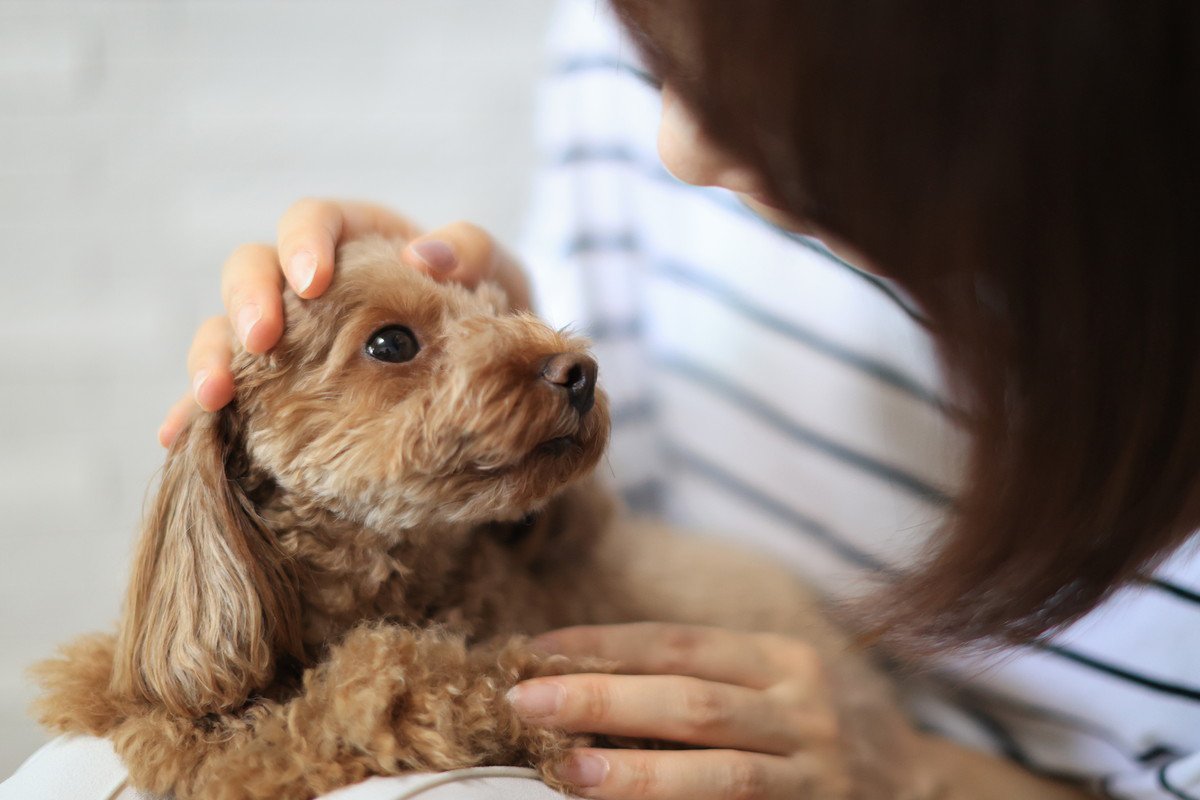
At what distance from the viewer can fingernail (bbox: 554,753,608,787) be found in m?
0.69

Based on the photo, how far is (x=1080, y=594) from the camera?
0.65 metres

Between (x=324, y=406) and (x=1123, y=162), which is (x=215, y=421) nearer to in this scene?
(x=324, y=406)

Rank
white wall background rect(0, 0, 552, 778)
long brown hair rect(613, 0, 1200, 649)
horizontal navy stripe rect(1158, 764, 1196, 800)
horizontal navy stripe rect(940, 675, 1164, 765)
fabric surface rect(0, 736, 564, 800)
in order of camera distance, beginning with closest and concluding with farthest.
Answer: long brown hair rect(613, 0, 1200, 649) < fabric surface rect(0, 736, 564, 800) < horizontal navy stripe rect(1158, 764, 1196, 800) < horizontal navy stripe rect(940, 675, 1164, 765) < white wall background rect(0, 0, 552, 778)

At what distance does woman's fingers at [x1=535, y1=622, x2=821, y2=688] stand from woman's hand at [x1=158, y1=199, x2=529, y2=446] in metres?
0.36

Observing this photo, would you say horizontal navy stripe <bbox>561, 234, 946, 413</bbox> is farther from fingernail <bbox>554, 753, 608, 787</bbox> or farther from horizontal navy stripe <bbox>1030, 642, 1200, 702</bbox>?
fingernail <bbox>554, 753, 608, 787</bbox>

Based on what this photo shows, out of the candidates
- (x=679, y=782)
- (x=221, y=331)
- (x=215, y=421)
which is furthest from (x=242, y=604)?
(x=679, y=782)

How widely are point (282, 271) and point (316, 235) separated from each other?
44 mm

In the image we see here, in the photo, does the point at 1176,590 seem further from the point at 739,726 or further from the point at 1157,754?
the point at 739,726

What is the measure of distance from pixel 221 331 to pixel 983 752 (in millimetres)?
953

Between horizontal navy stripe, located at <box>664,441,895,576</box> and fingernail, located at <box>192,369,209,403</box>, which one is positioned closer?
fingernail, located at <box>192,369,209,403</box>

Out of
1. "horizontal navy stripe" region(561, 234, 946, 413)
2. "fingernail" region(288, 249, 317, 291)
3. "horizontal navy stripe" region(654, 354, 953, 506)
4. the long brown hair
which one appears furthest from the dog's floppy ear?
"horizontal navy stripe" region(654, 354, 953, 506)

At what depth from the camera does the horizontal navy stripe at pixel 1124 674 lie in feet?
2.88

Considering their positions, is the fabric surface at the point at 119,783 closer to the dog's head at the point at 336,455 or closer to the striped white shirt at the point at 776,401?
the dog's head at the point at 336,455

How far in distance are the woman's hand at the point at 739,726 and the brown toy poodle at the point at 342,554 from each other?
0.04 m
